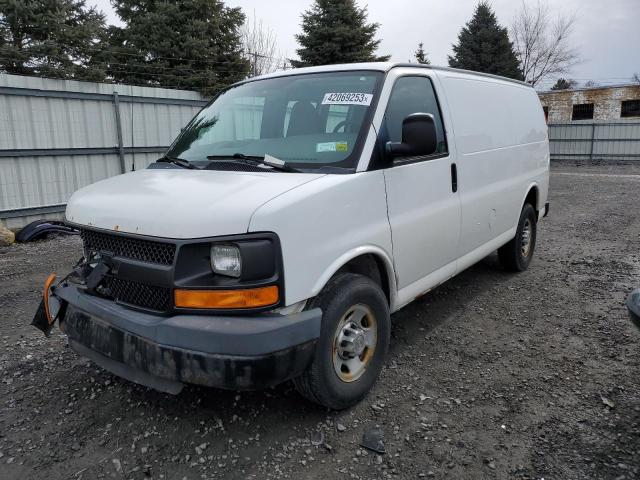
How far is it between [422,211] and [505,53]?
33.8 metres

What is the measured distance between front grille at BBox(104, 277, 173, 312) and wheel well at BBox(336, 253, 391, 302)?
104cm

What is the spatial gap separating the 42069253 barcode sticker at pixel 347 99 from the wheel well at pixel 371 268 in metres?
1.01

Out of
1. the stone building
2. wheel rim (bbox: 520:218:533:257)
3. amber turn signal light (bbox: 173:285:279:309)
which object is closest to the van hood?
amber turn signal light (bbox: 173:285:279:309)

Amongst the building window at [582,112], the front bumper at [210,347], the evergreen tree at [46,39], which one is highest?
the evergreen tree at [46,39]

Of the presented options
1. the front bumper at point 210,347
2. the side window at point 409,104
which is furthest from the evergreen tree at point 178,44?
the front bumper at point 210,347

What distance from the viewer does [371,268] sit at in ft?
10.6

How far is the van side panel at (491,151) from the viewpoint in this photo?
418cm

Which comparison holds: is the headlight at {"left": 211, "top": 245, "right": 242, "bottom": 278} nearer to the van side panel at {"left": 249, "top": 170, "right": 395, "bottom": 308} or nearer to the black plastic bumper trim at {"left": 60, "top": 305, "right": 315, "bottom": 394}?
the van side panel at {"left": 249, "top": 170, "right": 395, "bottom": 308}

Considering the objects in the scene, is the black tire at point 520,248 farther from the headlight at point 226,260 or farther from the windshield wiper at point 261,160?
the headlight at point 226,260

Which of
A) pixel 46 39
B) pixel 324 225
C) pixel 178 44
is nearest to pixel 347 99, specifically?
pixel 324 225

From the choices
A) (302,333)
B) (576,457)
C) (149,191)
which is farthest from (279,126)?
(576,457)

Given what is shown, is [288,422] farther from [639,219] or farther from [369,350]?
[639,219]

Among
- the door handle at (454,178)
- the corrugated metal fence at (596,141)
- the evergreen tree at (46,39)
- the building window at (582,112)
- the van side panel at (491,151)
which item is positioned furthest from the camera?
the building window at (582,112)

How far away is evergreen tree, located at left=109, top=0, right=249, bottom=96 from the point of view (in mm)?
18953
